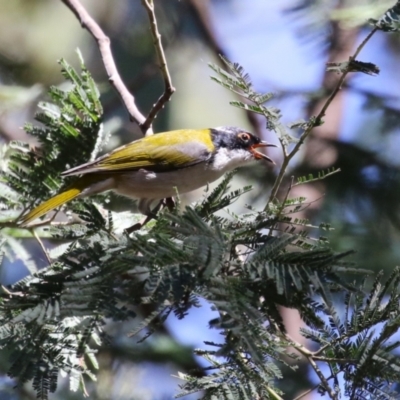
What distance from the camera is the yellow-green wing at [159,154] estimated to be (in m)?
4.04

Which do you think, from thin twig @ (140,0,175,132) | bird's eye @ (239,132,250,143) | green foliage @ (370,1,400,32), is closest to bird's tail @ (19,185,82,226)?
thin twig @ (140,0,175,132)

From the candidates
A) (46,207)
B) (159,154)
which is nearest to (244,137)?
(159,154)

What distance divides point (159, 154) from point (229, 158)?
50 cm

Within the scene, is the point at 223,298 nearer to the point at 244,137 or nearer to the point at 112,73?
the point at 112,73

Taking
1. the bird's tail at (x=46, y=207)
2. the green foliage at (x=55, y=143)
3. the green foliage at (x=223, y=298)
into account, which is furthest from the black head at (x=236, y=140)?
the green foliage at (x=223, y=298)

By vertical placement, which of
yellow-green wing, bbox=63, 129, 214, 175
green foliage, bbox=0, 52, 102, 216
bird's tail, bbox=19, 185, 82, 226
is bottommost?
bird's tail, bbox=19, 185, 82, 226

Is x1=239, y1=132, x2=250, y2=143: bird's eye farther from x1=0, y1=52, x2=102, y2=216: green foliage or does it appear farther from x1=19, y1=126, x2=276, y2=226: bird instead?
x1=0, y1=52, x2=102, y2=216: green foliage

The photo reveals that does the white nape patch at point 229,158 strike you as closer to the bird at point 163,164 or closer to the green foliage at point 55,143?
the bird at point 163,164

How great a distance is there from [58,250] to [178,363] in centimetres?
293

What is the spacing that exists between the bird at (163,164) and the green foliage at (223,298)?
3.81 feet

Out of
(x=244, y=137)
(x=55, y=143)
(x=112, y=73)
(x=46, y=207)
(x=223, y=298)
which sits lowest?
(x=223, y=298)

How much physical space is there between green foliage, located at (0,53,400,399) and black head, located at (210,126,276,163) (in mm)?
1778

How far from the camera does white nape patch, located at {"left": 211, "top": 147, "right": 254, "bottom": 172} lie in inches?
169

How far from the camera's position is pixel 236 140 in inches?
178
